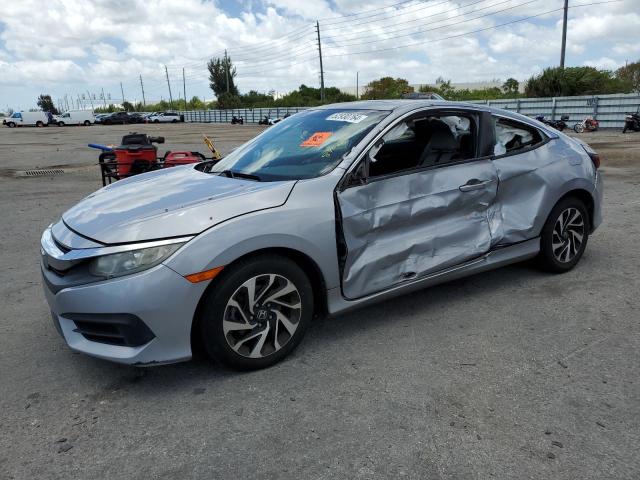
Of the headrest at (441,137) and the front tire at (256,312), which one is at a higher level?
the headrest at (441,137)

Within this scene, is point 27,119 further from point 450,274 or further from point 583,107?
point 450,274

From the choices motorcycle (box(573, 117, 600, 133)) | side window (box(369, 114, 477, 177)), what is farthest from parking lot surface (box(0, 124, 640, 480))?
motorcycle (box(573, 117, 600, 133))

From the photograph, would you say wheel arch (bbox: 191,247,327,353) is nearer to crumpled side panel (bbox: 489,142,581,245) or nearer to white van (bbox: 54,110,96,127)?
crumpled side panel (bbox: 489,142,581,245)

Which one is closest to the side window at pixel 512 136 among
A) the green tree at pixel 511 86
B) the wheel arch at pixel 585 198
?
the wheel arch at pixel 585 198

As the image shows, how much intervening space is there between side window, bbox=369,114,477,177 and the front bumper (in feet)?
6.08

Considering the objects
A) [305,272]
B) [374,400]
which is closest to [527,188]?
[305,272]

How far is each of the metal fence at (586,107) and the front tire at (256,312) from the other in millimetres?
22899

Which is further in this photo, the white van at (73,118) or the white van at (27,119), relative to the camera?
the white van at (73,118)

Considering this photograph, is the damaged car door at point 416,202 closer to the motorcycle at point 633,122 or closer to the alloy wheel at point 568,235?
the alloy wheel at point 568,235

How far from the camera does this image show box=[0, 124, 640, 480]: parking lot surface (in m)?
2.35

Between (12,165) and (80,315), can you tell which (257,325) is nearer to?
(80,315)

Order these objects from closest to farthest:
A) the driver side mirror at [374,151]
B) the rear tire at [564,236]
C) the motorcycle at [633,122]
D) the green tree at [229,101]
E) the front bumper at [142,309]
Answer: the front bumper at [142,309]
the driver side mirror at [374,151]
the rear tire at [564,236]
the motorcycle at [633,122]
the green tree at [229,101]

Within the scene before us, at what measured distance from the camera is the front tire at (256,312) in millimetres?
2895

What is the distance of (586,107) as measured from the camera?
2745 cm
